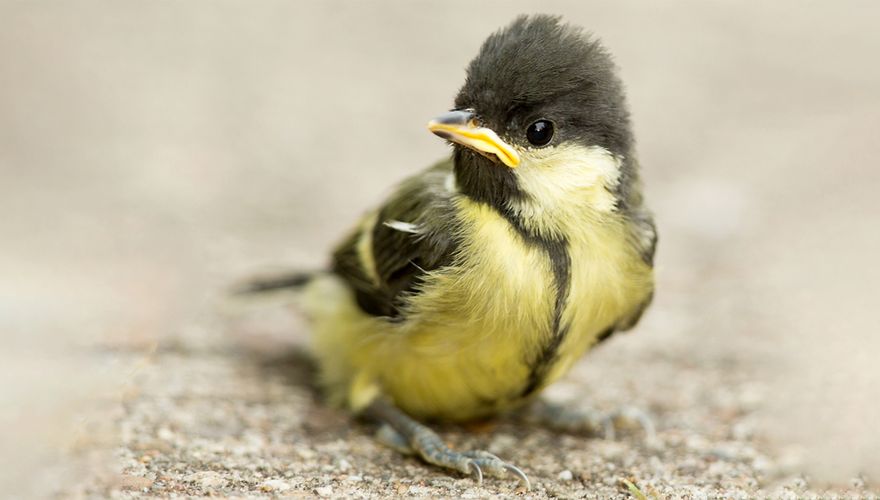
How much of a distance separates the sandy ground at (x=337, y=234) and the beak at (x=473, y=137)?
→ 1079mm

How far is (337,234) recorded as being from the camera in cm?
612

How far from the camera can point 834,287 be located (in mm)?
5164

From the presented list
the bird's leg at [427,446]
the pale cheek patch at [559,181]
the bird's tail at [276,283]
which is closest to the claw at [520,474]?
the bird's leg at [427,446]

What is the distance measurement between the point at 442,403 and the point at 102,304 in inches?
73.5

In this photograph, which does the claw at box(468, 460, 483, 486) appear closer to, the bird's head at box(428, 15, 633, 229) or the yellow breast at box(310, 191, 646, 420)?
the yellow breast at box(310, 191, 646, 420)

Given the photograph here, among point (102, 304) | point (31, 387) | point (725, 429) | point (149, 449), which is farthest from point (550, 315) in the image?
point (102, 304)

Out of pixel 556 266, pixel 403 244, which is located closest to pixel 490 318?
pixel 556 266

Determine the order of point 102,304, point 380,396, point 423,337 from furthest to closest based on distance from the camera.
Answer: point 102,304
point 380,396
point 423,337

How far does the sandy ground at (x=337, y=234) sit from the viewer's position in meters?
3.43

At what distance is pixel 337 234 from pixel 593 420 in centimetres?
266

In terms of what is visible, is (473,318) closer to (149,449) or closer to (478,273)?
(478,273)

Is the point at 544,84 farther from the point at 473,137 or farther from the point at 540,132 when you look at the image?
the point at 473,137

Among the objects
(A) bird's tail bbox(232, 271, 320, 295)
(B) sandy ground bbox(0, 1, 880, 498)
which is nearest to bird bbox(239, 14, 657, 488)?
(B) sandy ground bbox(0, 1, 880, 498)

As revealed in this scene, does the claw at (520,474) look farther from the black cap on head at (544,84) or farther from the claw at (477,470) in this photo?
the black cap on head at (544,84)
